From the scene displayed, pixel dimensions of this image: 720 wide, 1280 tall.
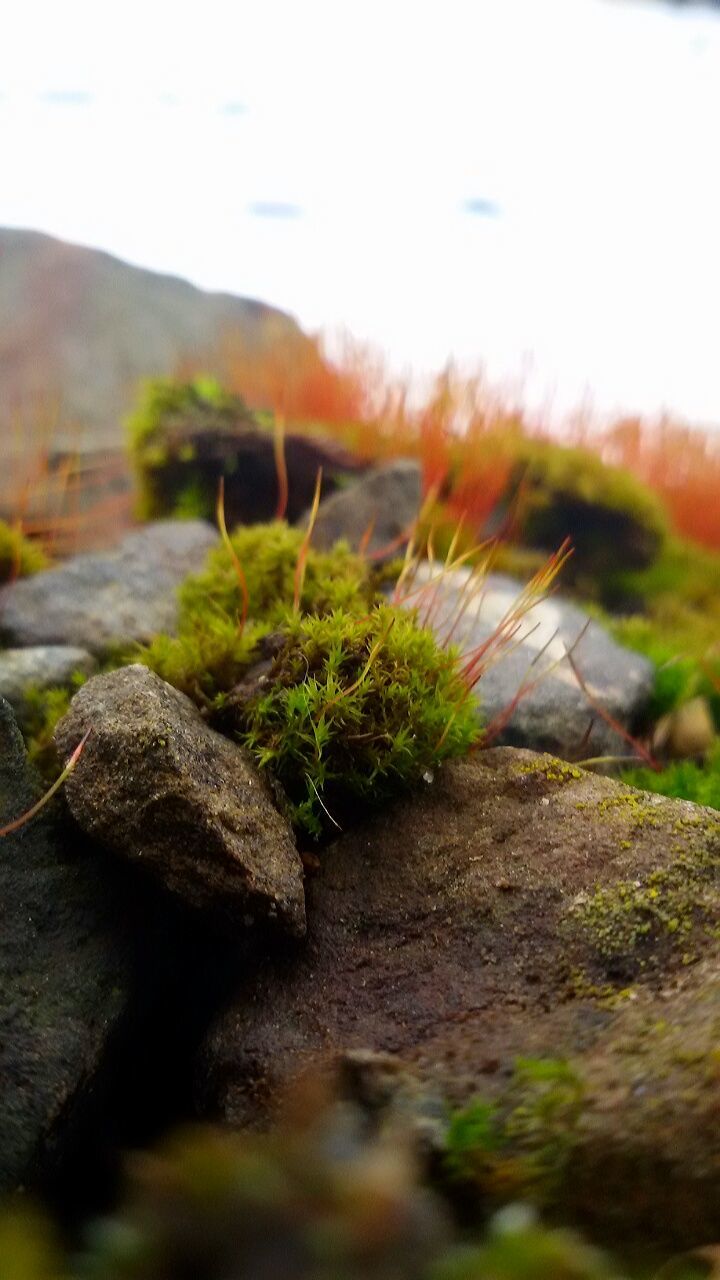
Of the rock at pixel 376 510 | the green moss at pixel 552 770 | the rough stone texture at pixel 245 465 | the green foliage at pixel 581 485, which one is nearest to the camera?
the green moss at pixel 552 770

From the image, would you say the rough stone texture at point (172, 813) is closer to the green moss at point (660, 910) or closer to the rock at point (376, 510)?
the green moss at point (660, 910)

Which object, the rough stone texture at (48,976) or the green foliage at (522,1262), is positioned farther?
the rough stone texture at (48,976)

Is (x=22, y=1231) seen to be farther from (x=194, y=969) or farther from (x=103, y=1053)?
(x=194, y=969)

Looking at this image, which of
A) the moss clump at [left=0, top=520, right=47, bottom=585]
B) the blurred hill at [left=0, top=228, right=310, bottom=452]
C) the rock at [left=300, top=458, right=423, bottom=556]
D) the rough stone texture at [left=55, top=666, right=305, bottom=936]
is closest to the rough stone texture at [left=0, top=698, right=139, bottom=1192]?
the rough stone texture at [left=55, top=666, right=305, bottom=936]

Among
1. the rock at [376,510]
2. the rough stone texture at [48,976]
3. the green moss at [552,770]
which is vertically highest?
the rock at [376,510]

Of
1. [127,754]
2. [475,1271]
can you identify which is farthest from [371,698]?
[475,1271]

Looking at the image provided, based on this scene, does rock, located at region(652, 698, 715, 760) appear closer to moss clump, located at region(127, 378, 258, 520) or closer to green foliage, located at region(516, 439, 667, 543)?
green foliage, located at region(516, 439, 667, 543)

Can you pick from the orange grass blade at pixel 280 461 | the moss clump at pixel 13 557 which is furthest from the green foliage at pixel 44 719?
the moss clump at pixel 13 557
